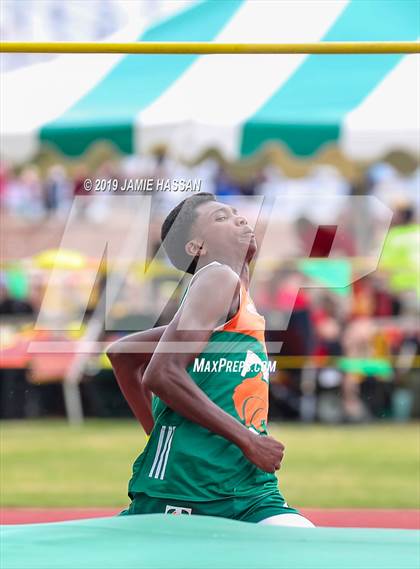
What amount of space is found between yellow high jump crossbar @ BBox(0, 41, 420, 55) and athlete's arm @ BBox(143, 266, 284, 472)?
2.62 feet

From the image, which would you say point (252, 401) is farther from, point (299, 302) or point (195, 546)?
point (299, 302)

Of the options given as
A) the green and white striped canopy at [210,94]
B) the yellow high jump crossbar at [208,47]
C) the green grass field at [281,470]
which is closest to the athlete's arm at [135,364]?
the yellow high jump crossbar at [208,47]

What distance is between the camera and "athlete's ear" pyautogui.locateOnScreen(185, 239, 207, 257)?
10.4ft

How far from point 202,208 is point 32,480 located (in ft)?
15.8

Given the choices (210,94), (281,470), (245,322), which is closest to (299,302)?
(281,470)

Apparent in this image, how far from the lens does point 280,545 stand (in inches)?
107

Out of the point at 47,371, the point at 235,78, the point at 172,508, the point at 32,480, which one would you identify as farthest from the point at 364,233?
the point at 172,508

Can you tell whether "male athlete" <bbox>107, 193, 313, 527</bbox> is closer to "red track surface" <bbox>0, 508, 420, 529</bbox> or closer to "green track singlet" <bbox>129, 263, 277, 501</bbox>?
"green track singlet" <bbox>129, 263, 277, 501</bbox>

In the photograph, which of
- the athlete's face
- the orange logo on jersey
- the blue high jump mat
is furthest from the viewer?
the athlete's face

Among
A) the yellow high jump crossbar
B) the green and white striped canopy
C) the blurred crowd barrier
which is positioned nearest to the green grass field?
the blurred crowd barrier

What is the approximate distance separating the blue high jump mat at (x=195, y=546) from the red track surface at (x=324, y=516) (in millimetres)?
2396

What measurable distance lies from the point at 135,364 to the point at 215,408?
0.53 m

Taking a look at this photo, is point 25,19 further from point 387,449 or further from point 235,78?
point 387,449

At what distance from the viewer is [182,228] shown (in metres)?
3.22
